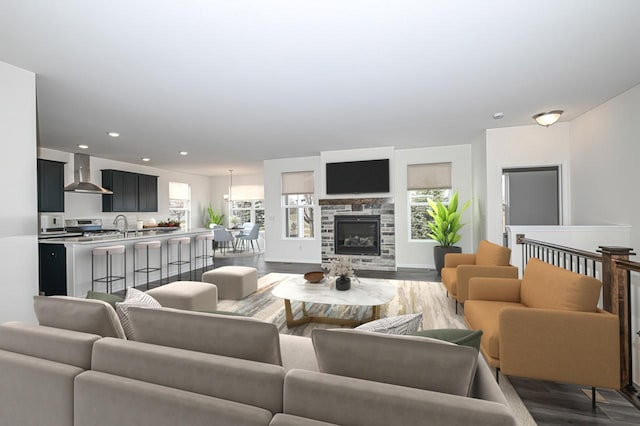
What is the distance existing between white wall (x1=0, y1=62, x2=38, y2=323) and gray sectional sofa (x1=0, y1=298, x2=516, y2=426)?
1.50m

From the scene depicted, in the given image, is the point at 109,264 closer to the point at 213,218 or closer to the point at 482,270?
the point at 213,218

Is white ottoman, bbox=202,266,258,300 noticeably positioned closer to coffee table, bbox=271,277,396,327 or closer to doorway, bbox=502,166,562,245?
coffee table, bbox=271,277,396,327

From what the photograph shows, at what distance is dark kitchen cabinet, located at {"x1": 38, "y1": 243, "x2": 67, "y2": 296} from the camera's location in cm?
422

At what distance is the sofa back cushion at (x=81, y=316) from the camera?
1482 millimetres

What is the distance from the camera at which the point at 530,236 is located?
3979 millimetres

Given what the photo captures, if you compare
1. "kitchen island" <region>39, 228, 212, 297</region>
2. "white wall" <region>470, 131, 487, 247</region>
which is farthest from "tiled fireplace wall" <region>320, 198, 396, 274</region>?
"kitchen island" <region>39, 228, 212, 297</region>

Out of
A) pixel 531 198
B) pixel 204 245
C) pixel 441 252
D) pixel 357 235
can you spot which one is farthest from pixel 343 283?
pixel 204 245

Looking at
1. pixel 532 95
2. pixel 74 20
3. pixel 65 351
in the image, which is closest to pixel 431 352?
pixel 65 351

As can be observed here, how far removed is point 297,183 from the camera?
7.44 meters

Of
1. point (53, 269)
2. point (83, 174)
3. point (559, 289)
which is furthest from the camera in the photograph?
point (83, 174)

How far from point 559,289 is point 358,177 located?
457 centimetres

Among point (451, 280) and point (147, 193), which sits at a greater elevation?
point (147, 193)

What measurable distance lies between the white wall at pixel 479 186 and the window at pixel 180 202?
8.09 m

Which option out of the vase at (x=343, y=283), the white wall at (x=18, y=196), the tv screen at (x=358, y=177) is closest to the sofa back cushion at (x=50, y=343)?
the white wall at (x=18, y=196)
